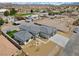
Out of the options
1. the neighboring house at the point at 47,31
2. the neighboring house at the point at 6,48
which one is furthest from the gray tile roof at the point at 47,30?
the neighboring house at the point at 6,48

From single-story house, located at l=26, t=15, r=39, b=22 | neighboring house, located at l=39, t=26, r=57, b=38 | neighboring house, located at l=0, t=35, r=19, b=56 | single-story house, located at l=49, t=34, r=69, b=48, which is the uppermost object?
single-story house, located at l=26, t=15, r=39, b=22

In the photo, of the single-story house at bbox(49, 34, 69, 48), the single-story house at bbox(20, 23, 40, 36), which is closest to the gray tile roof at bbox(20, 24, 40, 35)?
the single-story house at bbox(20, 23, 40, 36)

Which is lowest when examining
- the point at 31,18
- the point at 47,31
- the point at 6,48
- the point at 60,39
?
the point at 6,48

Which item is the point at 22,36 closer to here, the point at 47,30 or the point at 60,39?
the point at 47,30

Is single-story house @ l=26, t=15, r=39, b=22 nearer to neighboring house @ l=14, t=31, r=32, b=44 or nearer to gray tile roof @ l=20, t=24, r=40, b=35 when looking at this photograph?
gray tile roof @ l=20, t=24, r=40, b=35

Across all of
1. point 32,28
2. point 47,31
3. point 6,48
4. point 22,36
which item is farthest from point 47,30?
point 6,48

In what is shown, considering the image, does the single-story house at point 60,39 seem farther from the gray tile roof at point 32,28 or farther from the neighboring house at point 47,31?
the gray tile roof at point 32,28
